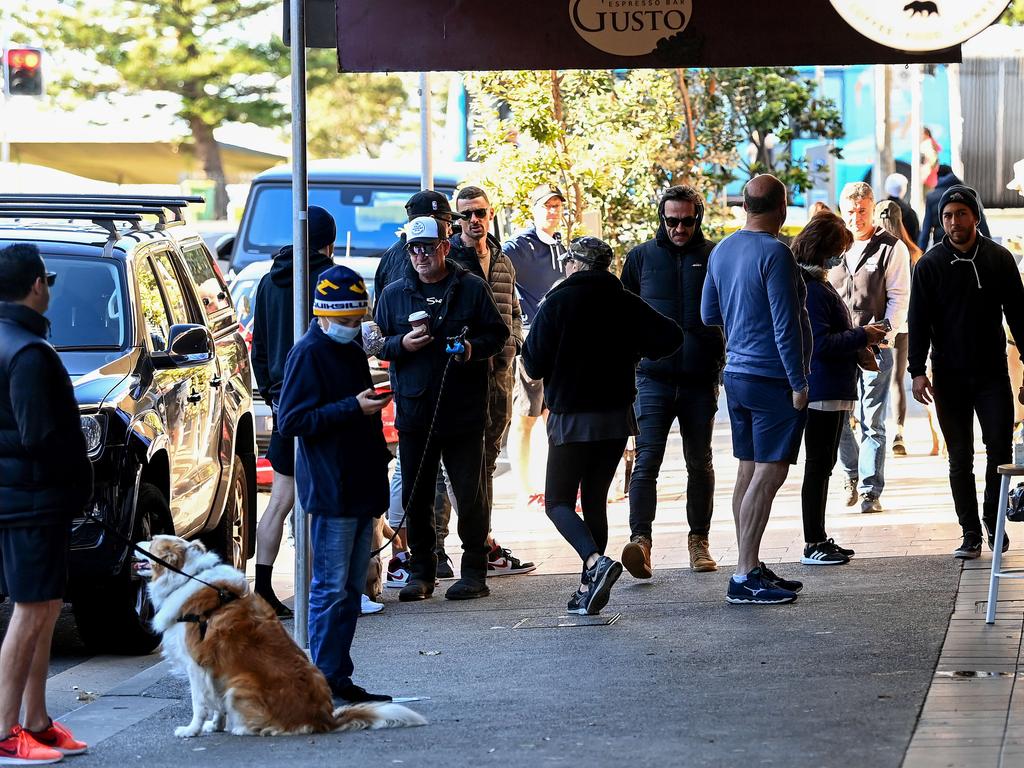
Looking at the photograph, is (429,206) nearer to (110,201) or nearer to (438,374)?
(438,374)

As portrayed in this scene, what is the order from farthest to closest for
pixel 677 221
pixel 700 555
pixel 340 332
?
pixel 700 555
pixel 677 221
pixel 340 332

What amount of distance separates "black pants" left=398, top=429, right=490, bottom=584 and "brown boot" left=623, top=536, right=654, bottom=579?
0.77 meters

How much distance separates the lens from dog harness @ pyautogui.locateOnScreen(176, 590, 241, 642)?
22.1ft

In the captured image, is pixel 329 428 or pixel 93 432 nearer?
pixel 329 428

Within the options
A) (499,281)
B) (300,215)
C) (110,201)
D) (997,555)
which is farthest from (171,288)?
(997,555)

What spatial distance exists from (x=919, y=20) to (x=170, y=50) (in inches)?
1712

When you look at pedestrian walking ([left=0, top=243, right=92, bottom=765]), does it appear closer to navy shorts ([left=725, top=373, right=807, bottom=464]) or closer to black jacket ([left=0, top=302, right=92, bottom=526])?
black jacket ([left=0, top=302, right=92, bottom=526])

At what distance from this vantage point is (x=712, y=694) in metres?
7.19

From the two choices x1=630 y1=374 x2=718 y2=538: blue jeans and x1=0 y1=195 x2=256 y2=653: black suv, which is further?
x1=630 y1=374 x2=718 y2=538: blue jeans

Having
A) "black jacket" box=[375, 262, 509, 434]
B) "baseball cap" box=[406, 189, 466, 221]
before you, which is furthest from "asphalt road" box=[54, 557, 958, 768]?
"baseball cap" box=[406, 189, 466, 221]

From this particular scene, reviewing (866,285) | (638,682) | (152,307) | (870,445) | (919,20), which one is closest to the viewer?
(638,682)

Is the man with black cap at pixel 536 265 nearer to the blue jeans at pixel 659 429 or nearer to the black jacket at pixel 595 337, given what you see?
the blue jeans at pixel 659 429

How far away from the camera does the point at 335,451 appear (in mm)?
7035

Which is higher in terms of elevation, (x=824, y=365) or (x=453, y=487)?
(x=824, y=365)
